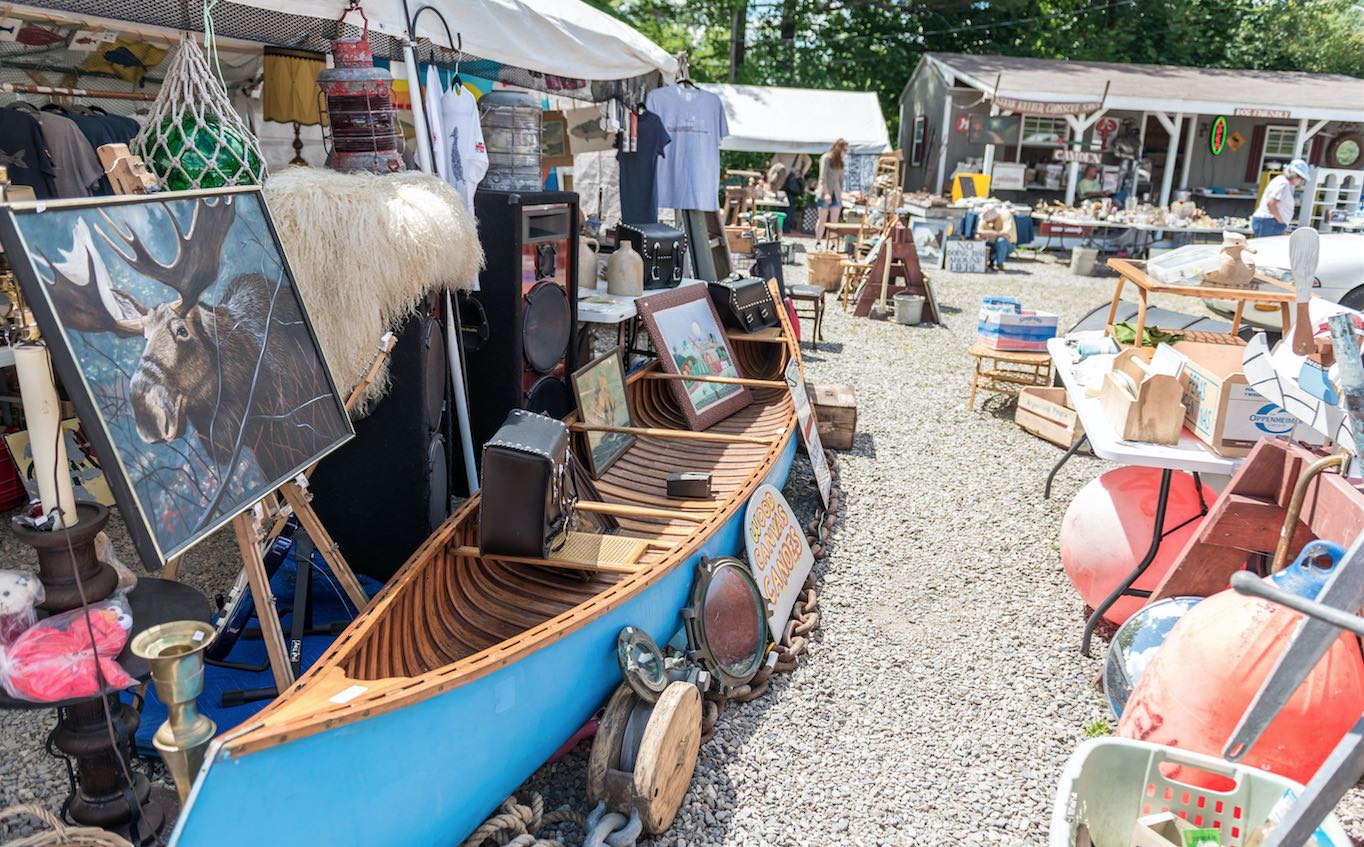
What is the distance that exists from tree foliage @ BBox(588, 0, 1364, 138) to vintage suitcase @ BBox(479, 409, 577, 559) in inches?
908

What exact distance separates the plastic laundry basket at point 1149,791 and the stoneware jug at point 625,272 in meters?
3.90

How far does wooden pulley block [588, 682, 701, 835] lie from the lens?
8.07 feet

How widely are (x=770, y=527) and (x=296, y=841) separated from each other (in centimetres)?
235

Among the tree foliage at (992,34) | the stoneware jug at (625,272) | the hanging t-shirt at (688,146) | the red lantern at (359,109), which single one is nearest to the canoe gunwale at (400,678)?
the red lantern at (359,109)

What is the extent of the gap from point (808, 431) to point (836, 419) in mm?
1014

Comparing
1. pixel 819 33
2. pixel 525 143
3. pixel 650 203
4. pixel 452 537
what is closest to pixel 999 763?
pixel 452 537

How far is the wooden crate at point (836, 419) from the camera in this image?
5836mm

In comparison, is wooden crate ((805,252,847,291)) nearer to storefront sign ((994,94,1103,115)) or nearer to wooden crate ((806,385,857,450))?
wooden crate ((806,385,857,450))

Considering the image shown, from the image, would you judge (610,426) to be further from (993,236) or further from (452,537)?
(993,236)

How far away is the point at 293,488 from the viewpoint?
2447 mm

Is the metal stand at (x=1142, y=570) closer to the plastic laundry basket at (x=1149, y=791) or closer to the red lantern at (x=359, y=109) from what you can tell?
the plastic laundry basket at (x=1149, y=791)

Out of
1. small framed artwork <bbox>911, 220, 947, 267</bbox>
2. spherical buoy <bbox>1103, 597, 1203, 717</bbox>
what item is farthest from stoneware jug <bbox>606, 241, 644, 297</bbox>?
small framed artwork <bbox>911, 220, 947, 267</bbox>

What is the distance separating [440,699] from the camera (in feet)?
6.97

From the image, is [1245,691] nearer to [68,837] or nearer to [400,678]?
[400,678]
